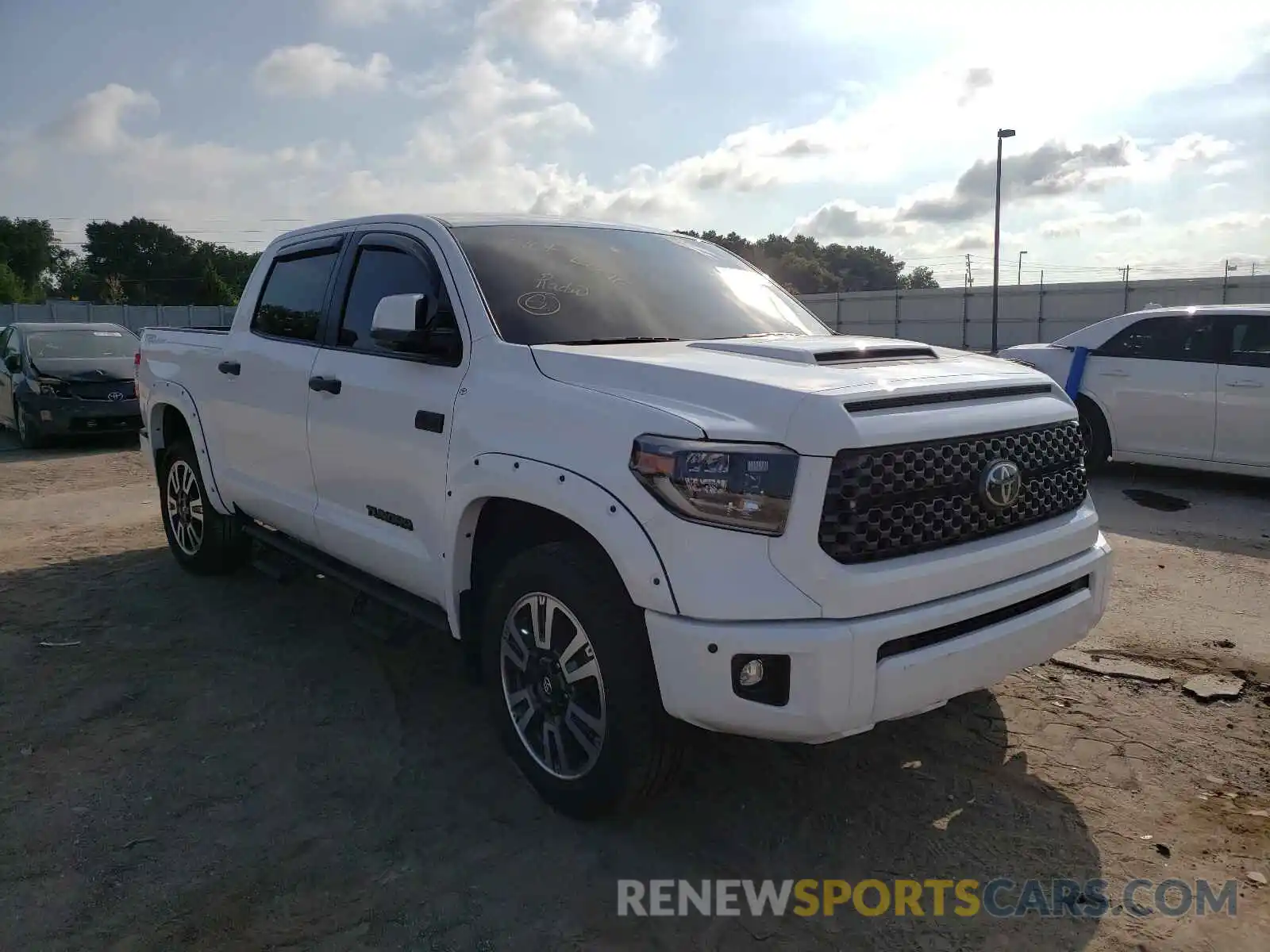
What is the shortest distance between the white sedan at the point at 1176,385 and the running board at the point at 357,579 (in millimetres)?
6678

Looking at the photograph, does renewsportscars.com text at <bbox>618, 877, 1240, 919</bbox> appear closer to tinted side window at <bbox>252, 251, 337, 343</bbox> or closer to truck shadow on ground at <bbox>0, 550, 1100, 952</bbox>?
truck shadow on ground at <bbox>0, 550, 1100, 952</bbox>

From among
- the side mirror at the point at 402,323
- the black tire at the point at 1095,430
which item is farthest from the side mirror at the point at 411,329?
the black tire at the point at 1095,430

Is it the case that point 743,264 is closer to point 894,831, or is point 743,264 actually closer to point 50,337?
point 894,831

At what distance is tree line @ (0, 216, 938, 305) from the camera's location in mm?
77562

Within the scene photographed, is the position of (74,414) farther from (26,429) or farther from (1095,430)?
(1095,430)

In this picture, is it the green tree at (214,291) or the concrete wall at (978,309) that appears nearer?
the concrete wall at (978,309)

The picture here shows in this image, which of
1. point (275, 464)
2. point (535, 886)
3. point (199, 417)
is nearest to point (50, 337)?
point (199, 417)

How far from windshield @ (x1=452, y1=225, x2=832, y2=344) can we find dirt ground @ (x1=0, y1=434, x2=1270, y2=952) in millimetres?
1593

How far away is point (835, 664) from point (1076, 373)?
7527 mm

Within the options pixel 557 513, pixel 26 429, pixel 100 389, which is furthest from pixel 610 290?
pixel 26 429

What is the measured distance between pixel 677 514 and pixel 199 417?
13.1 ft

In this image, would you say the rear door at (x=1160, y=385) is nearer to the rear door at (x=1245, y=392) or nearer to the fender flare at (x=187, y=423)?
the rear door at (x=1245, y=392)

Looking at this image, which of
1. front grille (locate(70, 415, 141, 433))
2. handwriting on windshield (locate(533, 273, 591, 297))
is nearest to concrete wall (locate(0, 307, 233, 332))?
front grille (locate(70, 415, 141, 433))

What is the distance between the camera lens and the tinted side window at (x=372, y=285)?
401 cm
